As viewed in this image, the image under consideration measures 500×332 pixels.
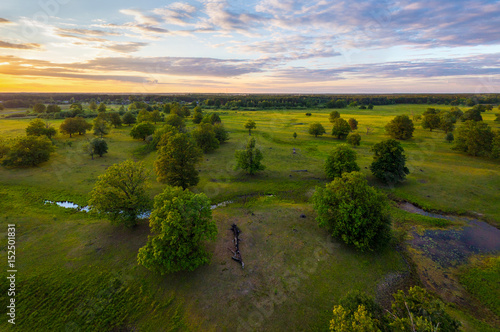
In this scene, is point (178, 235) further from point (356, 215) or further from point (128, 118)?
point (128, 118)

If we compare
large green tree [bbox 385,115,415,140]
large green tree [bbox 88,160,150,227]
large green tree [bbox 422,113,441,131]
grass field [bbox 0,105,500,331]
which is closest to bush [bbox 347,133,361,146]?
large green tree [bbox 385,115,415,140]

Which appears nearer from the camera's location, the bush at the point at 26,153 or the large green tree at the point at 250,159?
the large green tree at the point at 250,159

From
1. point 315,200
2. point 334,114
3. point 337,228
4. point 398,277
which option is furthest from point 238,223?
point 334,114

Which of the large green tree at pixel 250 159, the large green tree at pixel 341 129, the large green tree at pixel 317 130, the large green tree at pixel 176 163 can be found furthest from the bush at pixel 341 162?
the large green tree at pixel 317 130

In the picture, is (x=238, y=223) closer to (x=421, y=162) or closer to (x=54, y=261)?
(x=54, y=261)

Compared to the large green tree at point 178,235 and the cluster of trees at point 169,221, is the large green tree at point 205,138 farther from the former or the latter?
the large green tree at point 178,235

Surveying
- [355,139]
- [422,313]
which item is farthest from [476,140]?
[422,313]

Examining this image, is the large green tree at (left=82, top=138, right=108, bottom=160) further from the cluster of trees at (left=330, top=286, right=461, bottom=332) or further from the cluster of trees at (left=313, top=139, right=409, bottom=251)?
the cluster of trees at (left=330, top=286, right=461, bottom=332)
